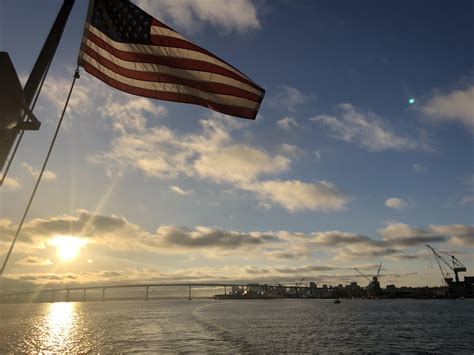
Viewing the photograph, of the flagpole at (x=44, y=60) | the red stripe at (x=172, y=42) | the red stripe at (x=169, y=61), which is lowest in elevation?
the flagpole at (x=44, y=60)

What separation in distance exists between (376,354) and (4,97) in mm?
51172

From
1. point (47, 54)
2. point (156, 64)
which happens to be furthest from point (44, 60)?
point (156, 64)

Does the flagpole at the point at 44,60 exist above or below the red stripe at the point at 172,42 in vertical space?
below

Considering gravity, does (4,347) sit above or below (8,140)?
below

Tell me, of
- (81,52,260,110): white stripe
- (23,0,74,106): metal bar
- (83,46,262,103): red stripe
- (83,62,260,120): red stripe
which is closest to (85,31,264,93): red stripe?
(83,46,262,103): red stripe

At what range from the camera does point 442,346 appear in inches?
2188

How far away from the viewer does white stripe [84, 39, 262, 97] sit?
1243 cm

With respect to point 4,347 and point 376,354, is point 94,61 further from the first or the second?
point 4,347

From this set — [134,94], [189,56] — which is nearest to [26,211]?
[134,94]

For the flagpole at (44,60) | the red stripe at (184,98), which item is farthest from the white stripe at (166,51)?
the flagpole at (44,60)

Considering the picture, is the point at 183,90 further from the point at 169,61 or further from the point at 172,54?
the point at 172,54

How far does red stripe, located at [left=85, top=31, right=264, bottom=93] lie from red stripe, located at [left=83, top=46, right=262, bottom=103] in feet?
1.04

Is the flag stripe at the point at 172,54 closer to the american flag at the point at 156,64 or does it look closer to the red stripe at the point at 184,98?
the american flag at the point at 156,64

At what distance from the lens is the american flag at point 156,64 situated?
12195 millimetres
